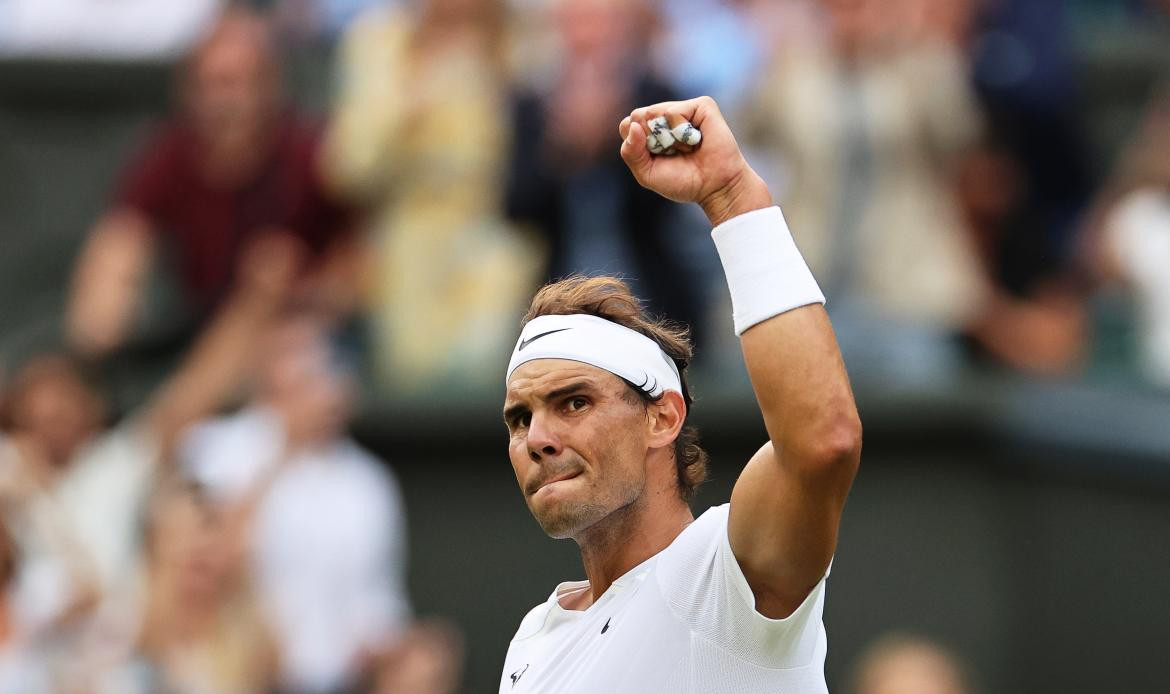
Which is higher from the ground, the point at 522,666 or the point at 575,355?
the point at 575,355

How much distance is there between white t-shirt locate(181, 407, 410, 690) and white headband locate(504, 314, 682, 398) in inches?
147

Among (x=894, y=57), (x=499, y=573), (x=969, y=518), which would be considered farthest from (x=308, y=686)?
(x=894, y=57)

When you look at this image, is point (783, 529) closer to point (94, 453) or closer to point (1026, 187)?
point (94, 453)

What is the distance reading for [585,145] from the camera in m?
7.35

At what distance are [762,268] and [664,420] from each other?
0.45 metres

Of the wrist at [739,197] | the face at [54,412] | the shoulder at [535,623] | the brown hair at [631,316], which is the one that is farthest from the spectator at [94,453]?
the wrist at [739,197]

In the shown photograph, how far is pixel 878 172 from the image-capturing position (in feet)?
25.5

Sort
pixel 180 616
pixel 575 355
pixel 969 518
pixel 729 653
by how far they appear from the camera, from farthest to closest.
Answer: pixel 969 518 < pixel 180 616 < pixel 575 355 < pixel 729 653

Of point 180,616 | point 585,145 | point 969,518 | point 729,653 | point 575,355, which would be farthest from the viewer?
point 969,518

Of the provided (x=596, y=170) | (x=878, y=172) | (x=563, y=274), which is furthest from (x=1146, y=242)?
(x=563, y=274)

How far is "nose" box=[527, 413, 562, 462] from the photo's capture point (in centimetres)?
330

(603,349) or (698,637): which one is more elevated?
(603,349)

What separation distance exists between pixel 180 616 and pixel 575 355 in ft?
12.0

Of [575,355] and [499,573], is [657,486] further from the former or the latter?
[499,573]
